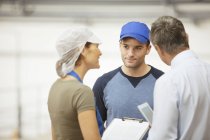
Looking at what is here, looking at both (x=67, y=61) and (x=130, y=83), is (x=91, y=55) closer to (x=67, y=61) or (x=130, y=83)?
(x=67, y=61)

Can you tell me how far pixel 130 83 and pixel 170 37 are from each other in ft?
1.96

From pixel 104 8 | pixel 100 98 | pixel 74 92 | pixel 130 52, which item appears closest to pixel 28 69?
pixel 104 8

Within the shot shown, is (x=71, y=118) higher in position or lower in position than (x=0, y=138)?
higher

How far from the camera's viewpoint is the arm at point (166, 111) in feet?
3.73

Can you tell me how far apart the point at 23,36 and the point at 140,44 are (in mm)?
3110

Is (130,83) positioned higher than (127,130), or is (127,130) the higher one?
(130,83)

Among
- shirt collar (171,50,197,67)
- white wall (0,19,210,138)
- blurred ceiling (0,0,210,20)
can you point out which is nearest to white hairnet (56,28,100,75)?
shirt collar (171,50,197,67)

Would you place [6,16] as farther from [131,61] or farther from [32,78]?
[131,61]

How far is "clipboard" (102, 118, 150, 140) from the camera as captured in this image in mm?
1354

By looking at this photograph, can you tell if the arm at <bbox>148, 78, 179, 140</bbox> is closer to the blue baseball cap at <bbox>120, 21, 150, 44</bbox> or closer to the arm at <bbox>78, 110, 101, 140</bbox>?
the arm at <bbox>78, 110, 101, 140</bbox>

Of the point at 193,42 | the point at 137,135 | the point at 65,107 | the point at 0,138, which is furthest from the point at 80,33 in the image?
the point at 0,138

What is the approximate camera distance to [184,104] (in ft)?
3.75

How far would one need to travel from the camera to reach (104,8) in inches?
167

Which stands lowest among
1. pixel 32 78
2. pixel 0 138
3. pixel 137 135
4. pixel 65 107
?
pixel 0 138
